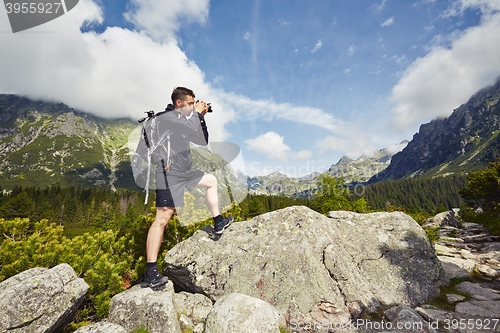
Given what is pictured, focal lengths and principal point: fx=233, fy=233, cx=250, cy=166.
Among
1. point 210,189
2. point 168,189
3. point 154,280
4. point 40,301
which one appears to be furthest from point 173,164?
point 40,301

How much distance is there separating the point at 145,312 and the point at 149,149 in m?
3.73

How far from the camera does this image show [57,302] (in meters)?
5.01

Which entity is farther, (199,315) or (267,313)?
(199,315)

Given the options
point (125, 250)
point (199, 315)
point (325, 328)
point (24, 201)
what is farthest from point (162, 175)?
point (24, 201)

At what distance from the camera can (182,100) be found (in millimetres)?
6273

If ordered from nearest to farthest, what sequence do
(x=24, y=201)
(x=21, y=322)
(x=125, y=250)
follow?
(x=21, y=322) → (x=125, y=250) → (x=24, y=201)

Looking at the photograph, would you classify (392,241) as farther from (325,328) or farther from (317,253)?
(325,328)

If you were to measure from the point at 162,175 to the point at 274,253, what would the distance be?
12.6 ft

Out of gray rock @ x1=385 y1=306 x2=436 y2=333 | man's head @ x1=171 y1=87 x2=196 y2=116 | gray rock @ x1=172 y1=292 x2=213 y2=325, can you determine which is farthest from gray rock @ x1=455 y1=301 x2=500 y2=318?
man's head @ x1=171 y1=87 x2=196 y2=116

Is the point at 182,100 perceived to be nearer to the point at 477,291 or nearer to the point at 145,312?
the point at 145,312

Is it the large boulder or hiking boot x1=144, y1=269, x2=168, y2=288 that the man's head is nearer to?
the large boulder

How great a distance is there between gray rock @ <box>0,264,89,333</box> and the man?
5.28 feet

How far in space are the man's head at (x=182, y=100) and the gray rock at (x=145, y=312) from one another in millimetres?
4679

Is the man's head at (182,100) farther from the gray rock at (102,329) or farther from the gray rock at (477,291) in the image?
the gray rock at (477,291)
